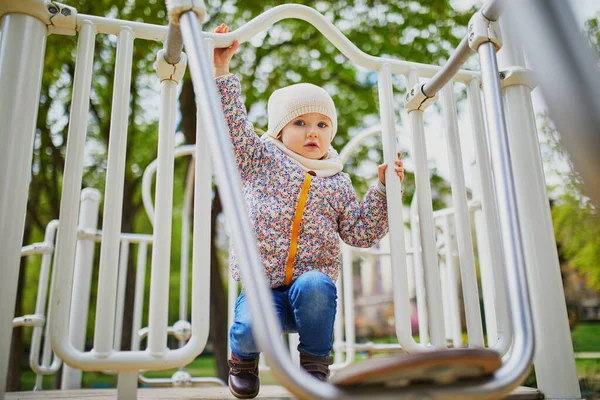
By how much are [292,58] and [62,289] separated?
22.2 feet

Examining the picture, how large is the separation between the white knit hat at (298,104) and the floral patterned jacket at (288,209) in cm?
11

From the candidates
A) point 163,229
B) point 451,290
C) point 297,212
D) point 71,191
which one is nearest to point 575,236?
point 451,290

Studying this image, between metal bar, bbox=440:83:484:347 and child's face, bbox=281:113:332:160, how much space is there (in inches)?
17.7

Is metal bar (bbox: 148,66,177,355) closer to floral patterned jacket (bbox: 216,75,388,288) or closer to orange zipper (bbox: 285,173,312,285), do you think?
floral patterned jacket (bbox: 216,75,388,288)

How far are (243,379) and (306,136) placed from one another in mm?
861

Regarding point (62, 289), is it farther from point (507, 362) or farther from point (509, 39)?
point (509, 39)

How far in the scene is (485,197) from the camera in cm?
170

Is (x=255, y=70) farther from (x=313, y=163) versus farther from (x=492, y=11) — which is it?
(x=492, y=11)

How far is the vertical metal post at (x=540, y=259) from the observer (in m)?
1.55

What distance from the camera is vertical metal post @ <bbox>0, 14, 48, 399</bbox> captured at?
4.11 ft

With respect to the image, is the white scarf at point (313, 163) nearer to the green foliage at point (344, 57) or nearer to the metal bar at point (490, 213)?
the metal bar at point (490, 213)

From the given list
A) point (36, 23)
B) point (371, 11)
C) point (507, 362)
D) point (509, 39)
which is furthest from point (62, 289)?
point (371, 11)

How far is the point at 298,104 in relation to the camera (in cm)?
193

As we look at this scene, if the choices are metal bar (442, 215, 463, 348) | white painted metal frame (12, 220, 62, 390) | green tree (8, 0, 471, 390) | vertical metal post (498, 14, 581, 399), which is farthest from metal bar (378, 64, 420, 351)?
green tree (8, 0, 471, 390)
